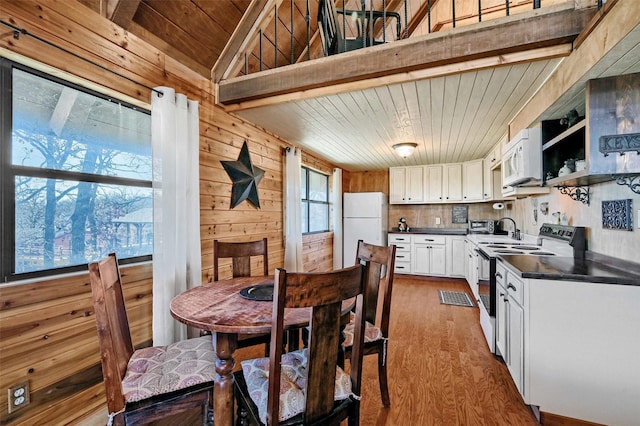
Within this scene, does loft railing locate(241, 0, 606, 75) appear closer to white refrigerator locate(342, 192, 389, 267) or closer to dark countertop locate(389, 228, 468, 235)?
white refrigerator locate(342, 192, 389, 267)

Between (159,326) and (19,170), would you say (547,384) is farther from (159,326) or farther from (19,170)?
(19,170)

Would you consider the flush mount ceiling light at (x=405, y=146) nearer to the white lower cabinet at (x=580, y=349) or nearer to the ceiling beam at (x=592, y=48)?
the ceiling beam at (x=592, y=48)

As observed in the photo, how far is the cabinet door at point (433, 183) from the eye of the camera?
5.48 m

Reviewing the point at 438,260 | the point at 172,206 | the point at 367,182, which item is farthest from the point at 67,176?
→ the point at 367,182

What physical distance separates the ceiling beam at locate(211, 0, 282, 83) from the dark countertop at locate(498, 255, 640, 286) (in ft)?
9.20

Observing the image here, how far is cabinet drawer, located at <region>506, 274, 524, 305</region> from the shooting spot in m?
1.76

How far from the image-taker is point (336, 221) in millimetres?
5613

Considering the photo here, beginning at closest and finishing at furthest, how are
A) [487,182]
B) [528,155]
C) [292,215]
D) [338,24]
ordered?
[528,155]
[338,24]
[292,215]
[487,182]

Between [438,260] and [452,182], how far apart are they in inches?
59.9

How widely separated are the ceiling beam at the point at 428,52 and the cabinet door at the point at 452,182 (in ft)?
12.4

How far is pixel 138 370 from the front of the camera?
4.29 ft

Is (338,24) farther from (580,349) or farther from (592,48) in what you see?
(580,349)

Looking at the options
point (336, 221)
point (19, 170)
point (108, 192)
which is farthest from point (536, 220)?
point (19, 170)

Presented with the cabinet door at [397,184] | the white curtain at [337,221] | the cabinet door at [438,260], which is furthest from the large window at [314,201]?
the cabinet door at [438,260]
